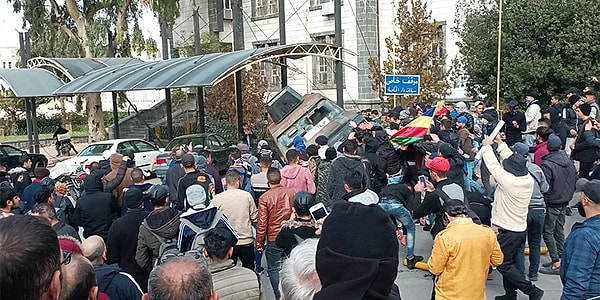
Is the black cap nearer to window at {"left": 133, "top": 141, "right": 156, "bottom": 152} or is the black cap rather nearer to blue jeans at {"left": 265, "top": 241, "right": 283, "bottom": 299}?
blue jeans at {"left": 265, "top": 241, "right": 283, "bottom": 299}

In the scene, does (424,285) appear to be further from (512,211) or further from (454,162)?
(454,162)

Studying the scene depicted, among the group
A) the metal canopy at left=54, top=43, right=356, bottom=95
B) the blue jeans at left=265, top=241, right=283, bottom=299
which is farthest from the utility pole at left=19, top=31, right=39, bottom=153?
the blue jeans at left=265, top=241, right=283, bottom=299

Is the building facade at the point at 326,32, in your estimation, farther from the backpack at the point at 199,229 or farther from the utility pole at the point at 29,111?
the backpack at the point at 199,229

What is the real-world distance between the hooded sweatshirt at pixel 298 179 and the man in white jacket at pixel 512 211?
8.43ft

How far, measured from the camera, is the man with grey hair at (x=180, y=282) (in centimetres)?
290

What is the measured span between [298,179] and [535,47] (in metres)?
16.4

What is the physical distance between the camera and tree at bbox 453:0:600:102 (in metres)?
20.0

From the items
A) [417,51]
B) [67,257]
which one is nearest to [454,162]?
[67,257]

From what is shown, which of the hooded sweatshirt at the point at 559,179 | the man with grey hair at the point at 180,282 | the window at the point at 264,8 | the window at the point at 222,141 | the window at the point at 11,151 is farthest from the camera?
the window at the point at 264,8

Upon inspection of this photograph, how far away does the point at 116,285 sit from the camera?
158 inches

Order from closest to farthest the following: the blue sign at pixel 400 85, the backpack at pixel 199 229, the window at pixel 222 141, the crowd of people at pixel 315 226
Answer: the crowd of people at pixel 315 226
the backpack at pixel 199 229
the window at pixel 222 141
the blue sign at pixel 400 85

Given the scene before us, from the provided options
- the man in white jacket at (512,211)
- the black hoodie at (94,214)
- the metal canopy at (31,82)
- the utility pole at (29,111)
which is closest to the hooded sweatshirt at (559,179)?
the man in white jacket at (512,211)

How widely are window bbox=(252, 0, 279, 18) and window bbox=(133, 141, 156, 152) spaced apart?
16.4 m

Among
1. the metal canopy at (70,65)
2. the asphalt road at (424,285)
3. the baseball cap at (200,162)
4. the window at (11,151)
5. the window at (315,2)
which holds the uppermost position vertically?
the window at (315,2)
